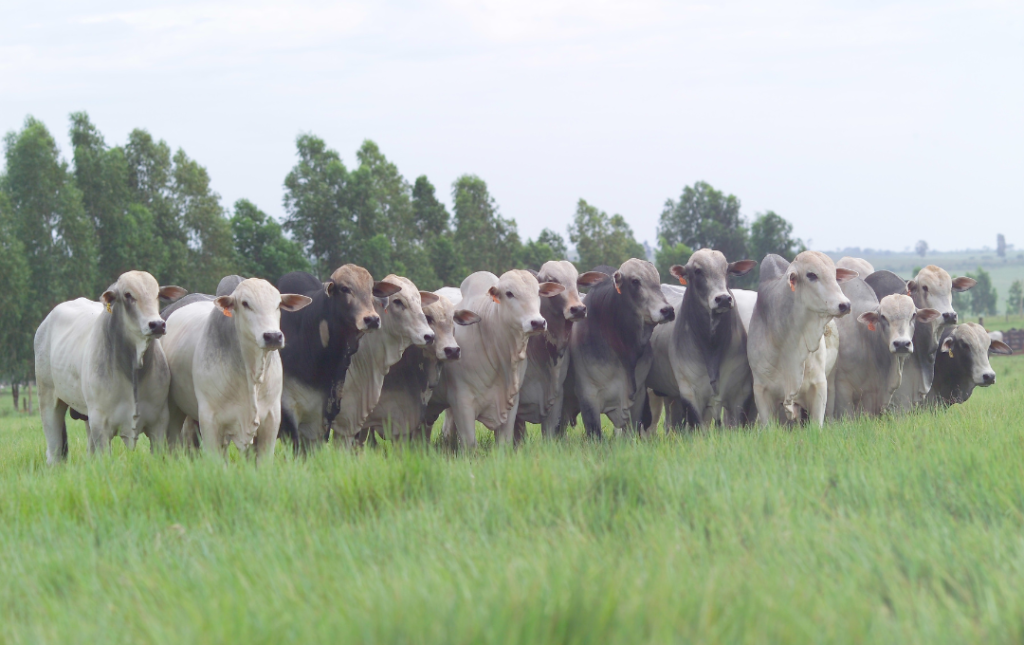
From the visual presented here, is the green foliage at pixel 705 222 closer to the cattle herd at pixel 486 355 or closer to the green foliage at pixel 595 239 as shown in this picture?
the green foliage at pixel 595 239

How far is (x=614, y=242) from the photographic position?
57.2 metres

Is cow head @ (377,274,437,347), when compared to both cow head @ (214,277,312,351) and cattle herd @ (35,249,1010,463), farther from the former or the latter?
cow head @ (214,277,312,351)

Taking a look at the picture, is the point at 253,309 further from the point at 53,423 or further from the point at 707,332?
the point at 707,332

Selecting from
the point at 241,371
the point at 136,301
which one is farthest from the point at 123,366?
the point at 241,371

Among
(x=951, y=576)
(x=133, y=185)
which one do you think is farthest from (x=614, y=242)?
(x=951, y=576)

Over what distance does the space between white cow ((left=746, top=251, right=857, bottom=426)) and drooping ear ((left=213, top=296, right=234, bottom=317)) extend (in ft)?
16.7

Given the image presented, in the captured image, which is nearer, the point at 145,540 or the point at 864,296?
the point at 145,540

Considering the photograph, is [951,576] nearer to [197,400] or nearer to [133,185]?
[197,400]

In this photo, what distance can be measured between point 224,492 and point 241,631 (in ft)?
8.21

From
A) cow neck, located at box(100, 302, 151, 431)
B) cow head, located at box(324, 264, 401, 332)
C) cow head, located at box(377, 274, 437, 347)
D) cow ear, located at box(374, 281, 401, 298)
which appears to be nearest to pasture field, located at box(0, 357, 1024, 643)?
cow neck, located at box(100, 302, 151, 431)

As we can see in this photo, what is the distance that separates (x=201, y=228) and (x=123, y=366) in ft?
110

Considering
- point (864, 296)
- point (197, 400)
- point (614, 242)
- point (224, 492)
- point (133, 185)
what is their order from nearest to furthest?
1. point (224, 492)
2. point (197, 400)
3. point (864, 296)
4. point (133, 185)
5. point (614, 242)

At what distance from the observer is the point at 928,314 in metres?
10.0

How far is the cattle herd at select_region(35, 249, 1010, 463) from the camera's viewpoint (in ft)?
25.9
